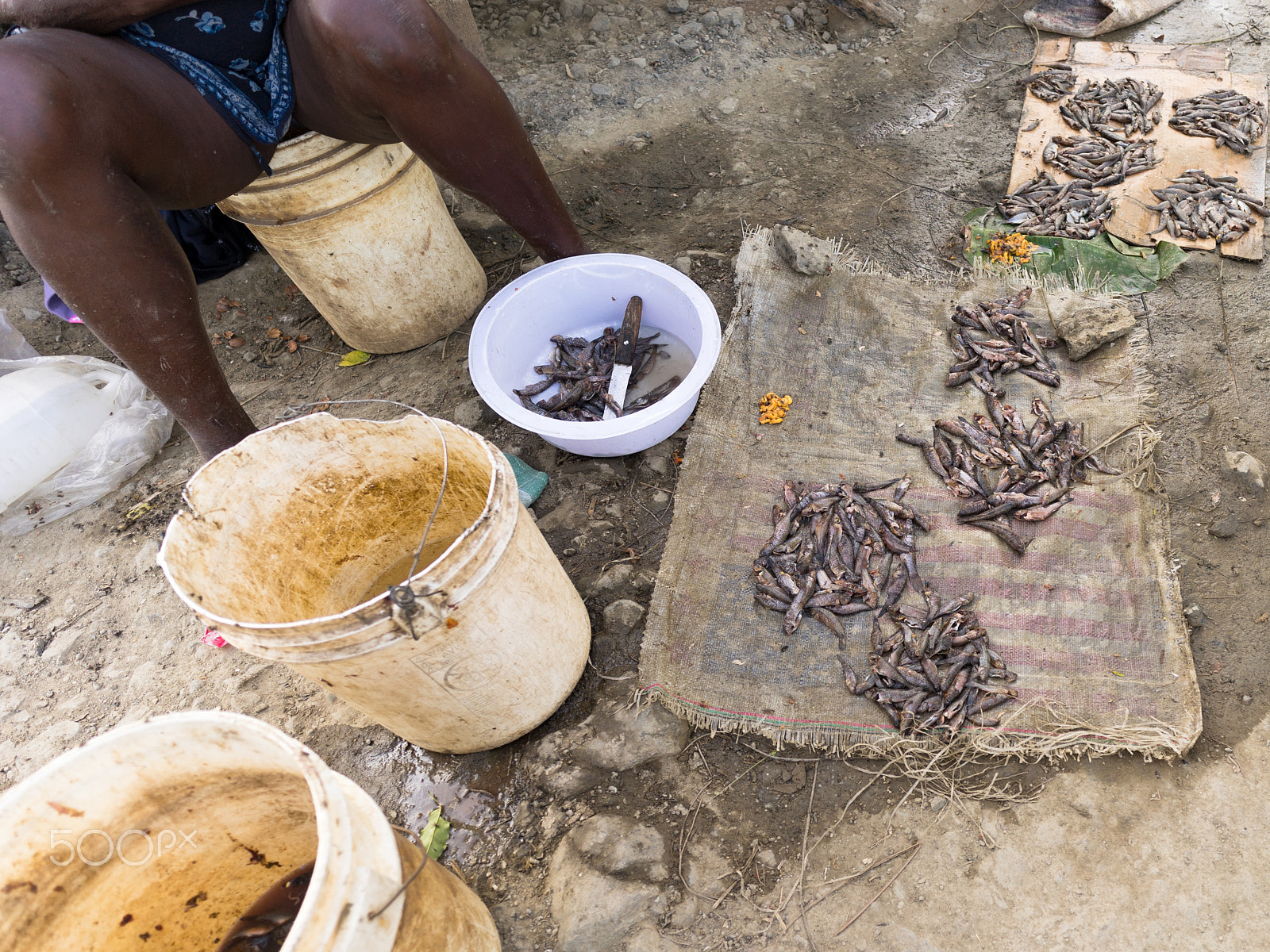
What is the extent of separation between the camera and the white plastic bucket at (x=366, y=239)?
3580 mm

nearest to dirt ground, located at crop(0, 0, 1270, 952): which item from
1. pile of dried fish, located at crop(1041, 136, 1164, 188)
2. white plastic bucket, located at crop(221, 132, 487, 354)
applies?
white plastic bucket, located at crop(221, 132, 487, 354)

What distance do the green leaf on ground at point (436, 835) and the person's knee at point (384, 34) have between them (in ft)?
9.71

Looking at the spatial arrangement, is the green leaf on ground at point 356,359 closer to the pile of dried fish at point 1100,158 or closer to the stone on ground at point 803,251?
the stone on ground at point 803,251

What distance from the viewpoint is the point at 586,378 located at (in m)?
3.97

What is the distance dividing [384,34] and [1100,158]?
17.8 ft

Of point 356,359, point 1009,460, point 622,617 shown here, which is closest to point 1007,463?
point 1009,460

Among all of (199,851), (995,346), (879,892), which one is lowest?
(879,892)

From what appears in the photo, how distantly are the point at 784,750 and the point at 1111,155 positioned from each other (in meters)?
5.37

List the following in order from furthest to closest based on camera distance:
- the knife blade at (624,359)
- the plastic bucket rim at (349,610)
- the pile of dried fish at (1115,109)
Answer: the pile of dried fish at (1115,109) → the knife blade at (624,359) → the plastic bucket rim at (349,610)

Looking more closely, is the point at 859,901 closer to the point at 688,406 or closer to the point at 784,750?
the point at 784,750

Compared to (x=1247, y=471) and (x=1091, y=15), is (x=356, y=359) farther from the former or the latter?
(x=1091, y=15)

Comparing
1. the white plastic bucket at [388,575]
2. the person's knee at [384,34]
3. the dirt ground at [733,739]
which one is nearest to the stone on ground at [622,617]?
the dirt ground at [733,739]

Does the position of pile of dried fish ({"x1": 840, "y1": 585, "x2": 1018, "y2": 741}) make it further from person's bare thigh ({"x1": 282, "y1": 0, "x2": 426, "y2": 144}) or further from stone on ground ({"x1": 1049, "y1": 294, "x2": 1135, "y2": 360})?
person's bare thigh ({"x1": 282, "y1": 0, "x2": 426, "y2": 144})

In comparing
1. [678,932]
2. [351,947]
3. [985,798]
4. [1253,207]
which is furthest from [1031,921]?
[1253,207]
